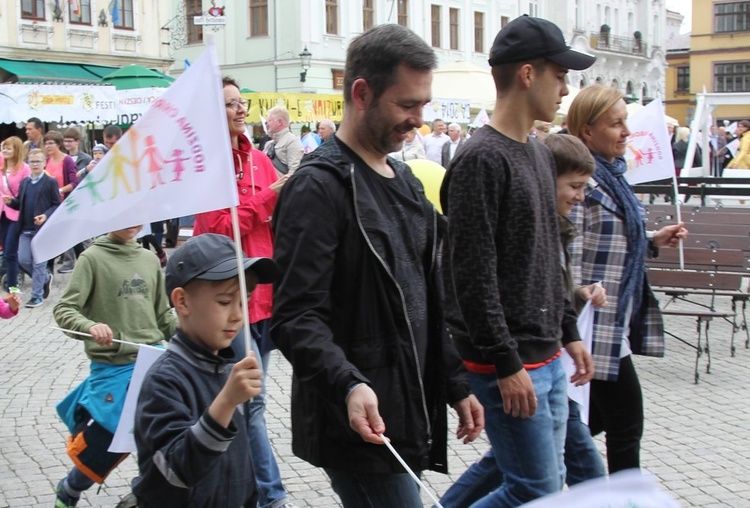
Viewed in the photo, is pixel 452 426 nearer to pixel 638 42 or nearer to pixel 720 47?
pixel 638 42

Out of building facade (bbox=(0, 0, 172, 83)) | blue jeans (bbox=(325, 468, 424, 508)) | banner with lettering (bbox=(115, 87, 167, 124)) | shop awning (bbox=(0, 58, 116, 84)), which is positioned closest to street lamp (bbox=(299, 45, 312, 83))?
building facade (bbox=(0, 0, 172, 83))

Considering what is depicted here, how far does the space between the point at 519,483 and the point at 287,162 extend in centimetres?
755

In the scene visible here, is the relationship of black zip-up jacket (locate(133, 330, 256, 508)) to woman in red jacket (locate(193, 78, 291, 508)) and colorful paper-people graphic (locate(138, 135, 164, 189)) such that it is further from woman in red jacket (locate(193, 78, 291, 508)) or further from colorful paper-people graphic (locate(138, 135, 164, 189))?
woman in red jacket (locate(193, 78, 291, 508))

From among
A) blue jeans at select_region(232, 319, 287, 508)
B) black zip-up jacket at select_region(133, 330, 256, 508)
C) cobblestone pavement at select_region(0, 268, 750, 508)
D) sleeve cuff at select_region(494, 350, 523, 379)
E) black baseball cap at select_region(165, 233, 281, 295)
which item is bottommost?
cobblestone pavement at select_region(0, 268, 750, 508)

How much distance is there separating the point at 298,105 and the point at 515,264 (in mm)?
22168

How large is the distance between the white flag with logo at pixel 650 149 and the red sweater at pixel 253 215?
260cm

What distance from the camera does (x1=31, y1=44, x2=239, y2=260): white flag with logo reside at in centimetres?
280

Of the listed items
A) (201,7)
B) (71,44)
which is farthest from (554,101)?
(201,7)

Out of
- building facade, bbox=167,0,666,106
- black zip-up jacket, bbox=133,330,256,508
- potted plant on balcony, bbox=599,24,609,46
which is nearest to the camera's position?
black zip-up jacket, bbox=133,330,256,508

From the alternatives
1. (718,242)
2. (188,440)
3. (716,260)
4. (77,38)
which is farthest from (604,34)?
(188,440)

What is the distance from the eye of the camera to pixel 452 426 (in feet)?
20.8

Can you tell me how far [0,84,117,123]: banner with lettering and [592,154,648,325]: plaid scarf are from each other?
16016 millimetres

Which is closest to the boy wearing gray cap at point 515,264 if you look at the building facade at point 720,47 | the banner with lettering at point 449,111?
the banner with lettering at point 449,111

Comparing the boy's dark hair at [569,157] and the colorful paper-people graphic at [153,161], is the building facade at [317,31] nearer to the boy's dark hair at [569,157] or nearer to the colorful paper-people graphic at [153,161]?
the boy's dark hair at [569,157]
